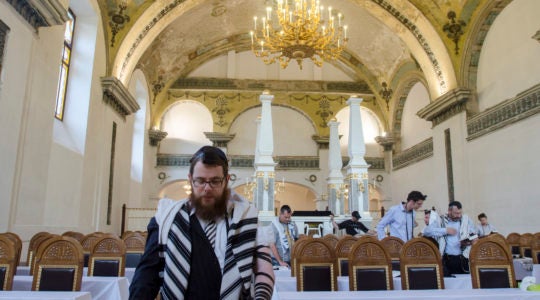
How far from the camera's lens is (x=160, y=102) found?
57.8 feet

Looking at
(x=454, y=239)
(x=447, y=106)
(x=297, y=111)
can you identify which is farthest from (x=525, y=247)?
(x=297, y=111)

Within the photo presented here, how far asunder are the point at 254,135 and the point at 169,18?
22.3 ft

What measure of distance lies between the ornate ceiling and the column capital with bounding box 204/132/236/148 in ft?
7.43

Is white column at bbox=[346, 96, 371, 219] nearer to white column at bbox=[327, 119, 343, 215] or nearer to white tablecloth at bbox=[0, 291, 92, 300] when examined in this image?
white column at bbox=[327, 119, 343, 215]

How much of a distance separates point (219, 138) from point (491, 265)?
1488 cm

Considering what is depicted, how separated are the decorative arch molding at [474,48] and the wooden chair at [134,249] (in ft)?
33.6

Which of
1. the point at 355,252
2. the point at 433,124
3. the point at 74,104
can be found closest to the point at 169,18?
the point at 74,104

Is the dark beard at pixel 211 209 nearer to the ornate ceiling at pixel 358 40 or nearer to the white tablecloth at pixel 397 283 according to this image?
the white tablecloth at pixel 397 283

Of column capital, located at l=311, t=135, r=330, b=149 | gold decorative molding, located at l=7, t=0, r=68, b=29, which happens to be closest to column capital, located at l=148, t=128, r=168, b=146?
column capital, located at l=311, t=135, r=330, b=149

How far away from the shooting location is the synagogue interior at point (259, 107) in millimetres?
6812

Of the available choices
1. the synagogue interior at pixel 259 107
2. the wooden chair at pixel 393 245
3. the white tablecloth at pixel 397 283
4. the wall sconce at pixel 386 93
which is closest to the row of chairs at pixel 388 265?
the white tablecloth at pixel 397 283

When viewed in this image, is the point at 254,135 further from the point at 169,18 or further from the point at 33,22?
the point at 33,22

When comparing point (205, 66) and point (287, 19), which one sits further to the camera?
point (205, 66)

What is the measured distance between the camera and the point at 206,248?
151cm
